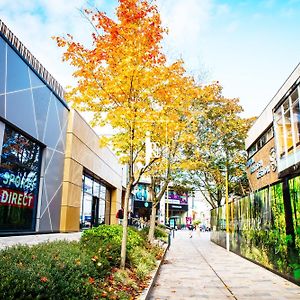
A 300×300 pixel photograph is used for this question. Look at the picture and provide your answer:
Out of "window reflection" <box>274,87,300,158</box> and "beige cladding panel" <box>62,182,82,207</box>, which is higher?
"window reflection" <box>274,87,300,158</box>

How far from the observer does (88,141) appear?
23.4m

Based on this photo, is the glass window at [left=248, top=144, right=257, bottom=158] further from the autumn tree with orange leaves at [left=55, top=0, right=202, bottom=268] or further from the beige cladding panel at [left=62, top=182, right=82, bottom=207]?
the autumn tree with orange leaves at [left=55, top=0, right=202, bottom=268]

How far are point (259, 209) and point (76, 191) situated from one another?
11517 millimetres

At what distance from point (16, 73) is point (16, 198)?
5158mm

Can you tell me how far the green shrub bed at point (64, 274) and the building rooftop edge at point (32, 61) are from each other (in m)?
8.67

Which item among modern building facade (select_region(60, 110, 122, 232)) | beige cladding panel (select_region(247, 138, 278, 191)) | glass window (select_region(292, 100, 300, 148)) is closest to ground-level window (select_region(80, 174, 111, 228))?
modern building facade (select_region(60, 110, 122, 232))

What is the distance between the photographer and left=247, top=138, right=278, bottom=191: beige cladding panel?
19486mm

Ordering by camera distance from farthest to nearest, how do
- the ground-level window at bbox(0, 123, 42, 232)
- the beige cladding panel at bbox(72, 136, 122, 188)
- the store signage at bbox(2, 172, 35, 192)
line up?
the beige cladding panel at bbox(72, 136, 122, 188), the store signage at bbox(2, 172, 35, 192), the ground-level window at bbox(0, 123, 42, 232)

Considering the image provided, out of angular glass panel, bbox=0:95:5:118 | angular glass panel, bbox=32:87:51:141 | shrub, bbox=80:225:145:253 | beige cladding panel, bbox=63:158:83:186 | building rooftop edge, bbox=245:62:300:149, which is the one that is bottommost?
shrub, bbox=80:225:145:253

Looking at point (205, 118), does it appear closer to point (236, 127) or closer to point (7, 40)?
point (236, 127)

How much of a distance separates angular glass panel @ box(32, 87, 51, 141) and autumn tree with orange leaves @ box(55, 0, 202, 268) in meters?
6.31

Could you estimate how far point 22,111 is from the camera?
13.9 metres

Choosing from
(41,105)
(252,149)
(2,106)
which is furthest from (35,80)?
(252,149)

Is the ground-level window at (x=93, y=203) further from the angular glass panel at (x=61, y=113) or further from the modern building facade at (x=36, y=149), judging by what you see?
the angular glass panel at (x=61, y=113)
